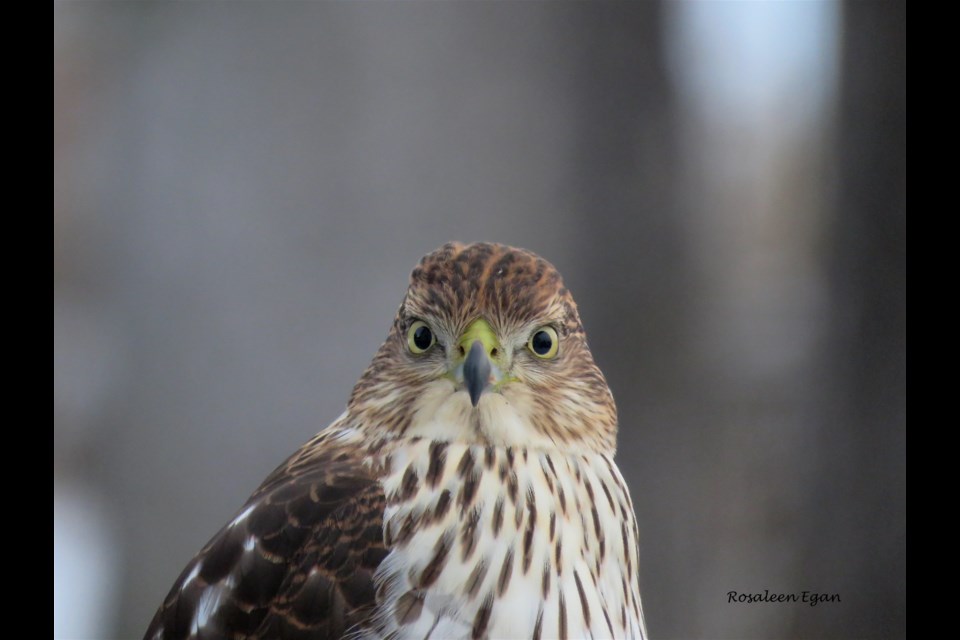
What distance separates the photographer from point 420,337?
1433 mm

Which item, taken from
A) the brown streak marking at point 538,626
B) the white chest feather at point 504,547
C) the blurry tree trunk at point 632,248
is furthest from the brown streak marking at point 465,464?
the blurry tree trunk at point 632,248

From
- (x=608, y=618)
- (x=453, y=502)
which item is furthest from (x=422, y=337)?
(x=608, y=618)

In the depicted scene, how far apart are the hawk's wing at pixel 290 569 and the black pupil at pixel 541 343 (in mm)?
323

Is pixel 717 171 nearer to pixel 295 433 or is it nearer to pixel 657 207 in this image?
pixel 657 207

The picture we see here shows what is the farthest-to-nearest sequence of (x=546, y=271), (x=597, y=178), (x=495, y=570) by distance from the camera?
(x=597, y=178) → (x=546, y=271) → (x=495, y=570)

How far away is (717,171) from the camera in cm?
231

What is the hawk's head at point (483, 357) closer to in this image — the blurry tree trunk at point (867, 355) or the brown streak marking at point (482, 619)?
the brown streak marking at point (482, 619)

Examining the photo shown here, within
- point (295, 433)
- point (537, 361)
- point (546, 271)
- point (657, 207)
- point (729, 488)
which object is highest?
point (657, 207)

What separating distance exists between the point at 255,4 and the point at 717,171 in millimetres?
1203

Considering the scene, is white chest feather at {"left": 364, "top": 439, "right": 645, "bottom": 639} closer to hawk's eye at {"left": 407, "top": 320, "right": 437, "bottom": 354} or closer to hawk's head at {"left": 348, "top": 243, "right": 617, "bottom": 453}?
hawk's head at {"left": 348, "top": 243, "right": 617, "bottom": 453}

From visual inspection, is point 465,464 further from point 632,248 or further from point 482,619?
point 632,248

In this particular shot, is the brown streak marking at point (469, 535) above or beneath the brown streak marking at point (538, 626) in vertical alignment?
above

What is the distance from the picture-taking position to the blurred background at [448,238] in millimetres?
2186
